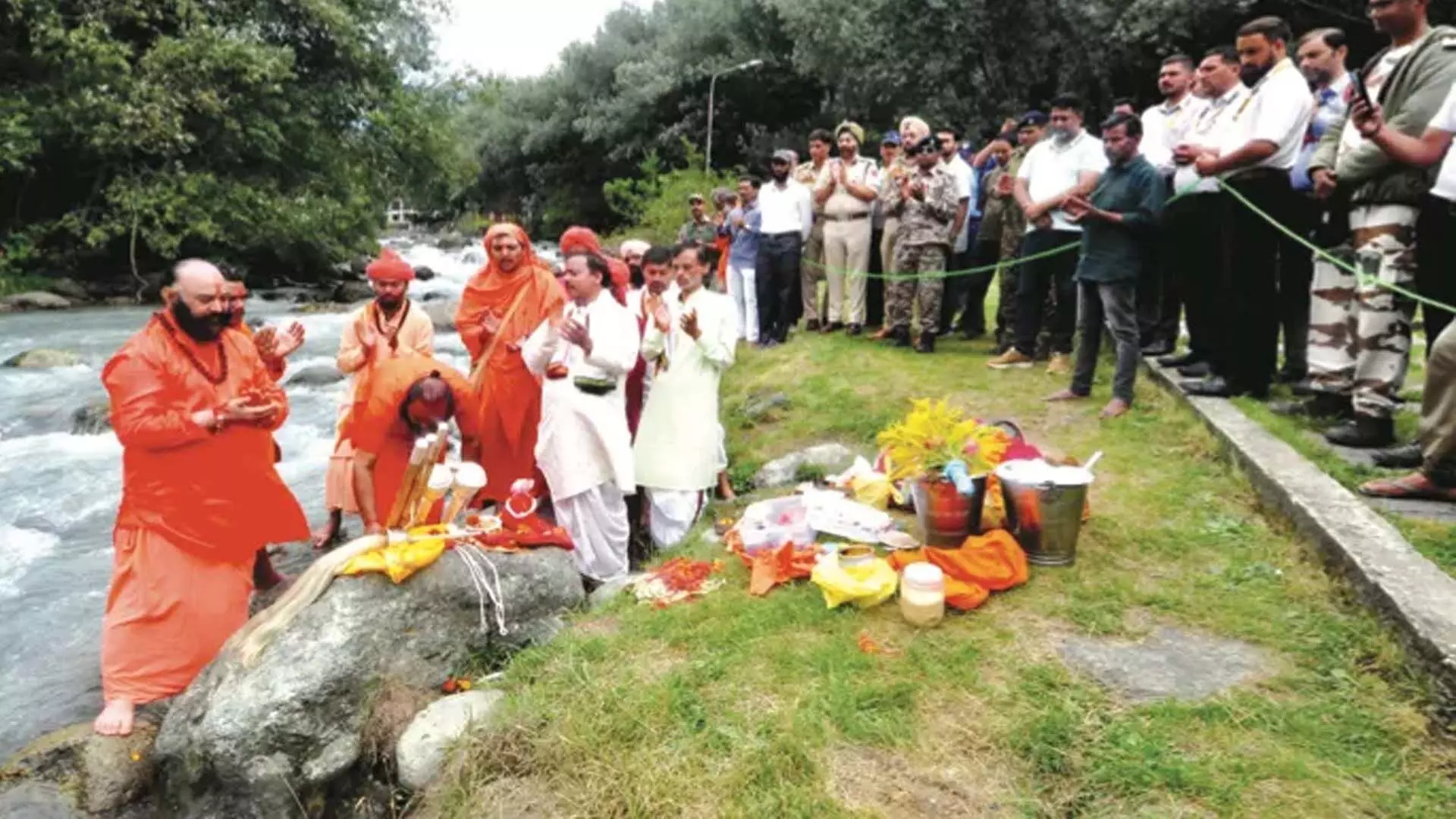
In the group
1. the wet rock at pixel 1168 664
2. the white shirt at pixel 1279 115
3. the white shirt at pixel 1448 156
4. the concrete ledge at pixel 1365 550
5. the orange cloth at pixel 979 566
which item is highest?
the white shirt at pixel 1279 115

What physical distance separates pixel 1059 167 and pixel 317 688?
5.77 meters

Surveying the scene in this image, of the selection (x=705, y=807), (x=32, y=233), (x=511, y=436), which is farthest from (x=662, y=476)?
(x=32, y=233)

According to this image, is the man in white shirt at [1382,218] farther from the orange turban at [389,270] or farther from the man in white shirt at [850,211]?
the orange turban at [389,270]

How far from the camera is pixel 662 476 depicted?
18.7 ft

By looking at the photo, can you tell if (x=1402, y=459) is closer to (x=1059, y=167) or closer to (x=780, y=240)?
(x=1059, y=167)

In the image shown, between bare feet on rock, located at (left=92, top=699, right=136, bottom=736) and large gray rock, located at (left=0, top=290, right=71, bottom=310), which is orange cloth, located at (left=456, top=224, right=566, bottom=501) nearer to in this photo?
bare feet on rock, located at (left=92, top=699, right=136, bottom=736)

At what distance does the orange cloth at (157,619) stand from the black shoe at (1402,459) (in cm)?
544

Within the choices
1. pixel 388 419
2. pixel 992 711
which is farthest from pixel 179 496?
pixel 992 711

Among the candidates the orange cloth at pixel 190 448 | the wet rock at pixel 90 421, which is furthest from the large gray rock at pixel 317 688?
the wet rock at pixel 90 421

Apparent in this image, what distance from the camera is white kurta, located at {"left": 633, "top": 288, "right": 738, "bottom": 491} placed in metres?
5.62

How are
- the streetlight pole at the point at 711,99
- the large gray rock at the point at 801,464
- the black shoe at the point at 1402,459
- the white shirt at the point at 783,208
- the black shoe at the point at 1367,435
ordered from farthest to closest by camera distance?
the streetlight pole at the point at 711,99 → the white shirt at the point at 783,208 → the large gray rock at the point at 801,464 → the black shoe at the point at 1367,435 → the black shoe at the point at 1402,459

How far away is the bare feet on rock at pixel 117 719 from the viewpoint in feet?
12.8

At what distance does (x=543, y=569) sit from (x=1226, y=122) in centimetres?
467

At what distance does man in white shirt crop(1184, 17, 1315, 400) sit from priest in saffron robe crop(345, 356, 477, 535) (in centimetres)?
450
